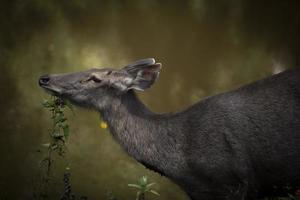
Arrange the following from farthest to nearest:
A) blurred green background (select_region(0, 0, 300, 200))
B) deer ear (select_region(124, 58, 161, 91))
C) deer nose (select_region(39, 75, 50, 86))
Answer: blurred green background (select_region(0, 0, 300, 200)), deer ear (select_region(124, 58, 161, 91)), deer nose (select_region(39, 75, 50, 86))

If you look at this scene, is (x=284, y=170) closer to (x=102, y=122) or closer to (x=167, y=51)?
(x=102, y=122)

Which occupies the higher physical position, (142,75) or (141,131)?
(142,75)

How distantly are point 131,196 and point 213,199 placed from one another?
3.58 m

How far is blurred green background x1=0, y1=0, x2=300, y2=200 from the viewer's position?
11.9 meters

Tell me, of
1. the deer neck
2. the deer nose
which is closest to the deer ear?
the deer neck

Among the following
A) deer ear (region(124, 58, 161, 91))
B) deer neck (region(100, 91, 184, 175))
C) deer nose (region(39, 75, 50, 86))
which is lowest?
deer neck (region(100, 91, 184, 175))

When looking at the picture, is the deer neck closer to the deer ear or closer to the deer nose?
the deer ear

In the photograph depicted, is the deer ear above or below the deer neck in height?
above

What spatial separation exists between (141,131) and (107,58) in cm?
358

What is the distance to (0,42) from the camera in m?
12.3

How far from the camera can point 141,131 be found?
29.3 feet

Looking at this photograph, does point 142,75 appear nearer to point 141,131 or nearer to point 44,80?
point 141,131

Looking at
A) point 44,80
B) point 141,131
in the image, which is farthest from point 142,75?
point 44,80

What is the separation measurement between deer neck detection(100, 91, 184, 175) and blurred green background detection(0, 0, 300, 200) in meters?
2.83
